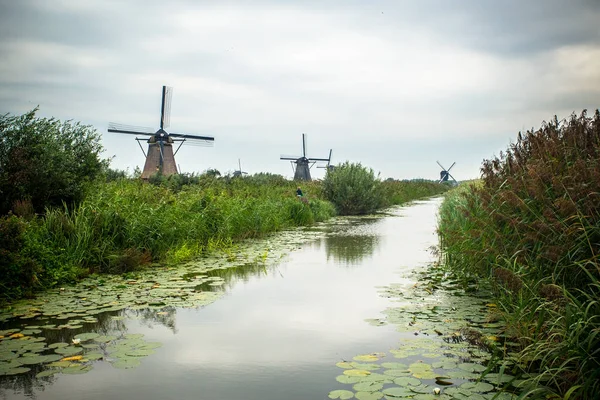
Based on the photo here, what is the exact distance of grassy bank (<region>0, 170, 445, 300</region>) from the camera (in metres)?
6.14

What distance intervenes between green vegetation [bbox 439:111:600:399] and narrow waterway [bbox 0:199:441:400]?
1.27 metres

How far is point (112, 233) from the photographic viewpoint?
8461 mm

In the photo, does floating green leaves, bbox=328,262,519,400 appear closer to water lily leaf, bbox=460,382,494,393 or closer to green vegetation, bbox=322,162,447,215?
water lily leaf, bbox=460,382,494,393

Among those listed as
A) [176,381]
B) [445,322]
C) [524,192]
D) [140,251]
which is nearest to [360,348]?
[445,322]

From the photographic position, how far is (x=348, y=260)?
9891 millimetres

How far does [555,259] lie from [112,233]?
6.96 m

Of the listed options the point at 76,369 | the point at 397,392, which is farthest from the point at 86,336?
the point at 397,392

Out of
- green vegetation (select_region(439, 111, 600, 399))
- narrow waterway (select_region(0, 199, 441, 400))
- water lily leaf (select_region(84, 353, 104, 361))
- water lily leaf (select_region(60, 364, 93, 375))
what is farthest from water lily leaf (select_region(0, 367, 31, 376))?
green vegetation (select_region(439, 111, 600, 399))

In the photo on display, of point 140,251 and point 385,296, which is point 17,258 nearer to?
point 140,251

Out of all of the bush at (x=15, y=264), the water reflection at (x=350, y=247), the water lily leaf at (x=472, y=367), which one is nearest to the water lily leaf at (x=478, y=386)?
the water lily leaf at (x=472, y=367)

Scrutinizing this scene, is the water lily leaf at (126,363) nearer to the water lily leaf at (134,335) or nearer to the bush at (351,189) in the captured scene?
the water lily leaf at (134,335)

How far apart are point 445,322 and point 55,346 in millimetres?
3830

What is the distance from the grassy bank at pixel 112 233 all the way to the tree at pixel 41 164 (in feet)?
1.01

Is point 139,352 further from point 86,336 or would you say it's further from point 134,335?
point 86,336
